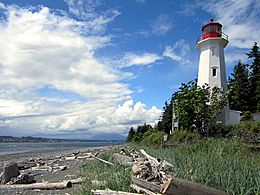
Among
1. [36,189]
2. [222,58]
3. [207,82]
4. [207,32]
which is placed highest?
[207,32]

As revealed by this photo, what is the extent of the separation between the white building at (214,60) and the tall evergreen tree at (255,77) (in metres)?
10.5

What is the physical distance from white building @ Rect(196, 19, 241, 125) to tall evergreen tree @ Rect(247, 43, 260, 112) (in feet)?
34.3

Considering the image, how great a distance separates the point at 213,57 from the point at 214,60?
349 millimetres

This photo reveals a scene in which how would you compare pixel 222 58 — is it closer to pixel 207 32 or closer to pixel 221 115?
pixel 207 32

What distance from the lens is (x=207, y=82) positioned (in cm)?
3050

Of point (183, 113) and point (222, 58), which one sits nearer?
point (183, 113)

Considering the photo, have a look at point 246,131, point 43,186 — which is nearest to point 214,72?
point 246,131

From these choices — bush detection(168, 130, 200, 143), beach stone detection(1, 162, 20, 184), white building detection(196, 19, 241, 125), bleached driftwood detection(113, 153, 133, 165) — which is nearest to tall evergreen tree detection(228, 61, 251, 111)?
white building detection(196, 19, 241, 125)

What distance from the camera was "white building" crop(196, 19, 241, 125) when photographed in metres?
30.1

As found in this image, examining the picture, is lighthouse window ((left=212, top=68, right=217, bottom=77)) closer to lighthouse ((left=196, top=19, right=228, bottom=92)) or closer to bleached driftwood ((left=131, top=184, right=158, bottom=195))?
lighthouse ((left=196, top=19, right=228, bottom=92))

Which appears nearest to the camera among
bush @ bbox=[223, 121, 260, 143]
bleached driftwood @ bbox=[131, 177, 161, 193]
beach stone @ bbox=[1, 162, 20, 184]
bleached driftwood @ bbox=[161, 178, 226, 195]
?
bleached driftwood @ bbox=[161, 178, 226, 195]

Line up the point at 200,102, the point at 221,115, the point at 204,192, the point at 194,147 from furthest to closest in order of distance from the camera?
the point at 221,115, the point at 200,102, the point at 194,147, the point at 204,192

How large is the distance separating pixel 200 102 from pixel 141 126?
35.7 metres

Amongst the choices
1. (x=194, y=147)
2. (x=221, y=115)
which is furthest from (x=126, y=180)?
(x=221, y=115)
